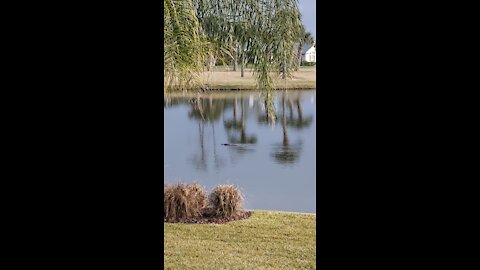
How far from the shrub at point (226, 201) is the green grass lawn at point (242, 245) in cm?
12

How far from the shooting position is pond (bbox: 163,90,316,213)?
15.6 ft

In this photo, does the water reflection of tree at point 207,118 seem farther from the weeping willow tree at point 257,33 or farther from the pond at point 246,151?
the weeping willow tree at point 257,33

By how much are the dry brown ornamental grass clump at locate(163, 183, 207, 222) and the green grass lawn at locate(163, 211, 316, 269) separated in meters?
0.15

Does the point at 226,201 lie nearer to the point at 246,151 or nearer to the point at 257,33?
the point at 246,151

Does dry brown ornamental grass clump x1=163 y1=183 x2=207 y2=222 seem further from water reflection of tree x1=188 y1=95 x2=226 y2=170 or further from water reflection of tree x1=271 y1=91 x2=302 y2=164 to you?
water reflection of tree x1=271 y1=91 x2=302 y2=164

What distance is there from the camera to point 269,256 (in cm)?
435

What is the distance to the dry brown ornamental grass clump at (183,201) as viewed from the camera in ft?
15.8

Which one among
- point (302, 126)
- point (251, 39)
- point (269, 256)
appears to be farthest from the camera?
point (302, 126)
